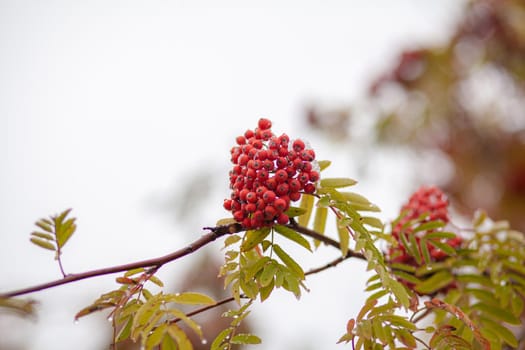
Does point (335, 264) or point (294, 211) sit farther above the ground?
point (294, 211)

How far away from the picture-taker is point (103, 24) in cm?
4981

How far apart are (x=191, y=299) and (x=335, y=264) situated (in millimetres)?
614

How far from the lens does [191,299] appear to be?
107 cm

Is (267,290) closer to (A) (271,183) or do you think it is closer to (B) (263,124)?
(A) (271,183)

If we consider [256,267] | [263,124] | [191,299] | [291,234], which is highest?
[263,124]

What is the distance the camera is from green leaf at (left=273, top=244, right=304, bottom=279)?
1.21 metres

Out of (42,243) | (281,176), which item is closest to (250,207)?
(281,176)

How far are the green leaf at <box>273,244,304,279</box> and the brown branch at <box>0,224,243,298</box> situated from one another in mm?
142

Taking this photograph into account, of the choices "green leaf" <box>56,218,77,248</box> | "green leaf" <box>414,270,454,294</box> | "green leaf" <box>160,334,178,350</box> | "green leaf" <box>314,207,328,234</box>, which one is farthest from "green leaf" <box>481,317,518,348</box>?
"green leaf" <box>56,218,77,248</box>

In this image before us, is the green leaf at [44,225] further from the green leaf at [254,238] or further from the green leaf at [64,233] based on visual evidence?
the green leaf at [254,238]

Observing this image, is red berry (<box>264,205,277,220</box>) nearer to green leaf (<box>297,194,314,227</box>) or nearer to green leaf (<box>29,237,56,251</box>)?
green leaf (<box>297,194,314,227</box>)

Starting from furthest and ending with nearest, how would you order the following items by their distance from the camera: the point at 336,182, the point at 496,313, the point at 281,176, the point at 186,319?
the point at 496,313 → the point at 336,182 → the point at 281,176 → the point at 186,319

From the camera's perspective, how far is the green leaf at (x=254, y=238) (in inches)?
47.3

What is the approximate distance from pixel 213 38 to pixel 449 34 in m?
31.7
